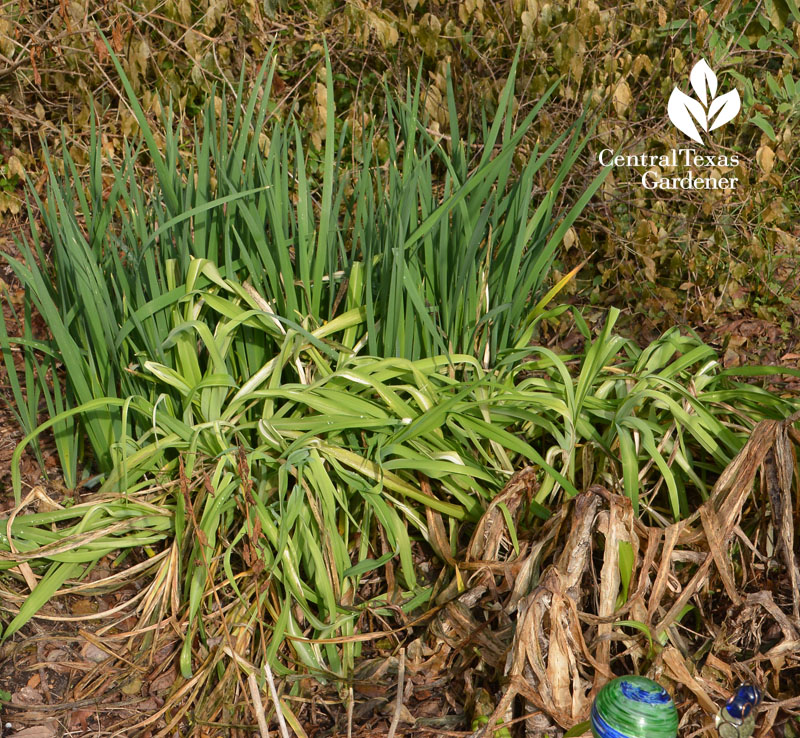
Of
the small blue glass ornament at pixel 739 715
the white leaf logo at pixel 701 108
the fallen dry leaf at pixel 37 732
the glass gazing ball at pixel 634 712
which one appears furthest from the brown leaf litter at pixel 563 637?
the white leaf logo at pixel 701 108

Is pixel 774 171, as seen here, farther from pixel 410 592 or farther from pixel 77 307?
pixel 77 307

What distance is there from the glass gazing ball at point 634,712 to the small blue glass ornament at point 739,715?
137 mm

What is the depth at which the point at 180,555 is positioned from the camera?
5.04 ft

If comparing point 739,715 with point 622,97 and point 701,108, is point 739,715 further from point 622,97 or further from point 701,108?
point 701,108

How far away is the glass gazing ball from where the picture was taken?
0.94 meters

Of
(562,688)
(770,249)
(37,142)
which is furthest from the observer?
(37,142)

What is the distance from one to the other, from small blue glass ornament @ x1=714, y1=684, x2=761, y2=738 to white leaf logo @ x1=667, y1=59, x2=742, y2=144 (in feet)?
6.79

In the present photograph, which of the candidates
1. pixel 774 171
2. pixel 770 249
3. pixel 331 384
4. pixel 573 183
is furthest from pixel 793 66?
pixel 331 384

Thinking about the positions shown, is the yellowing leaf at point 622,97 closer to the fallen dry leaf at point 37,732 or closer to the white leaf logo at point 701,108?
the white leaf logo at point 701,108

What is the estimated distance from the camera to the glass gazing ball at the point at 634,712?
0.94 meters

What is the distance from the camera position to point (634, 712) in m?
0.95

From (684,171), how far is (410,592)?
188 centimetres
